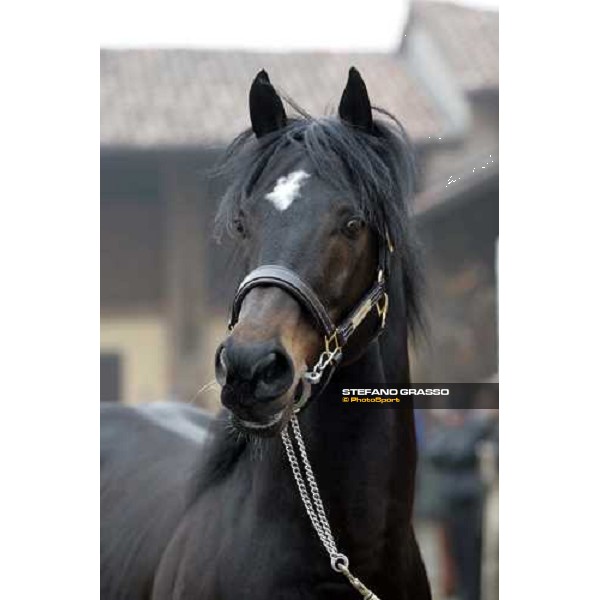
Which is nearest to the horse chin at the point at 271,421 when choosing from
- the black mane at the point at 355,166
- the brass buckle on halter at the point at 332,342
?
the brass buckle on halter at the point at 332,342

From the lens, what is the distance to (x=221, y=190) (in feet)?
9.30

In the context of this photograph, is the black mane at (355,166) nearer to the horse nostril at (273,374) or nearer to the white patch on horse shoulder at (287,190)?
the white patch on horse shoulder at (287,190)

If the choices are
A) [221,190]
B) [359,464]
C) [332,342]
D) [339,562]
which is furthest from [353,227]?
[221,190]

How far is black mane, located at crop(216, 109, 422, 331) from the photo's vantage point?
188 centimetres

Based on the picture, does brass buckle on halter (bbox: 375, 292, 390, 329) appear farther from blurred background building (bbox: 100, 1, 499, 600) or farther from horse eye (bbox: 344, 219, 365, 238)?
blurred background building (bbox: 100, 1, 499, 600)

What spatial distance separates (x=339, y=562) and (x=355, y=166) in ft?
2.80

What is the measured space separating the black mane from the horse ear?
2 cm

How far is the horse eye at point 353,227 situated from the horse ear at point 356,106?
11.0 inches

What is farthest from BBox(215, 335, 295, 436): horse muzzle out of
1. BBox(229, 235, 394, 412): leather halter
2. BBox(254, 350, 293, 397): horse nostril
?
BBox(229, 235, 394, 412): leather halter

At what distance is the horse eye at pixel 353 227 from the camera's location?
183 centimetres

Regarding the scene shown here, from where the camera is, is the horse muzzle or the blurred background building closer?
the horse muzzle

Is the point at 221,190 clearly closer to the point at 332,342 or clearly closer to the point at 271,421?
the point at 332,342
